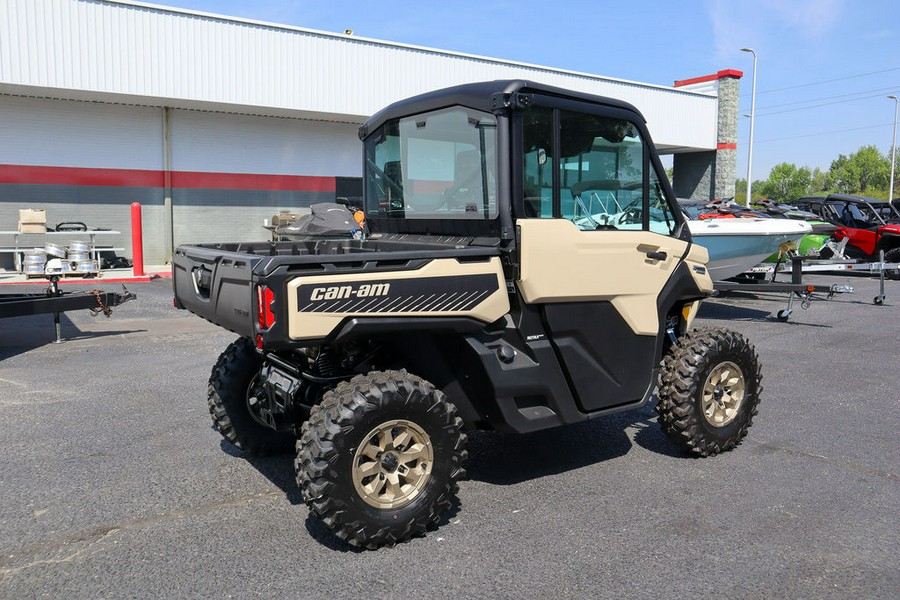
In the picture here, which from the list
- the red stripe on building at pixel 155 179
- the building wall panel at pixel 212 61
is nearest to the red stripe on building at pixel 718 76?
the building wall panel at pixel 212 61

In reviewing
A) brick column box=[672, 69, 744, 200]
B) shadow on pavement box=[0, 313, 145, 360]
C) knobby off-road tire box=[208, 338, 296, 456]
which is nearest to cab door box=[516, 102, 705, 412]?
knobby off-road tire box=[208, 338, 296, 456]

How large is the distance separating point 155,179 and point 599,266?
1750cm

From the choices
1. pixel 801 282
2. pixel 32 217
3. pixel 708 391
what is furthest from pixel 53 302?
pixel 801 282

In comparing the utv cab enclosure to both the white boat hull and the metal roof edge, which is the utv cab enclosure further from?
the metal roof edge

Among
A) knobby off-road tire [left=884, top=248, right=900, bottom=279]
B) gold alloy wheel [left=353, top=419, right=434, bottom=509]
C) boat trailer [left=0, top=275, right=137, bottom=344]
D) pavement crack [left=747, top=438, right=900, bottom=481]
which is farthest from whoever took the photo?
knobby off-road tire [left=884, top=248, right=900, bottom=279]

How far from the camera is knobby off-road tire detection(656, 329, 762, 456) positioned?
193 inches

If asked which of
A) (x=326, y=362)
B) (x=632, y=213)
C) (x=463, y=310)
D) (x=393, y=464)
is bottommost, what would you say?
(x=393, y=464)

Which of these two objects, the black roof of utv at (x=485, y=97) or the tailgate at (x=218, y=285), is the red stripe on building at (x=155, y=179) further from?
the black roof of utv at (x=485, y=97)

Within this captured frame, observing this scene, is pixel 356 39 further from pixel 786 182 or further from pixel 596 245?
pixel 786 182

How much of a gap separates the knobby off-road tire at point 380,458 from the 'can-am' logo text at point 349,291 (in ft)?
1.46

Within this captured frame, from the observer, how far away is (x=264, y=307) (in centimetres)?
Result: 343

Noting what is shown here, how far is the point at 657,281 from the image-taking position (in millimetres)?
4816

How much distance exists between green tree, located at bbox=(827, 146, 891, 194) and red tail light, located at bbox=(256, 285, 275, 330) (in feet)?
343

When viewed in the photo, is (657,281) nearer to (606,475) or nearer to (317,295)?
(606,475)
